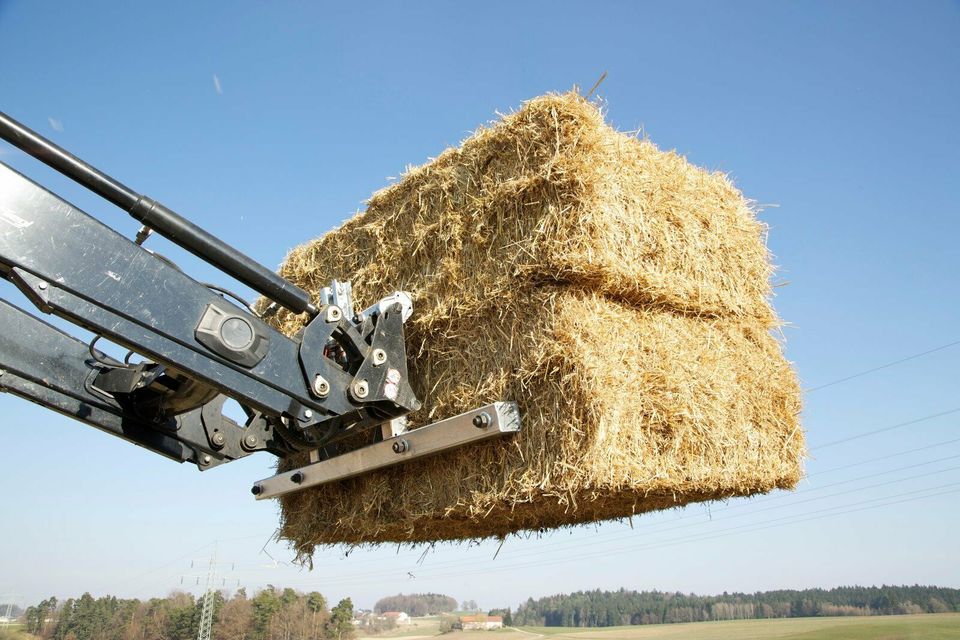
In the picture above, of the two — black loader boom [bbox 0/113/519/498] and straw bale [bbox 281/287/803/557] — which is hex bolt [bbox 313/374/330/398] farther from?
straw bale [bbox 281/287/803/557]

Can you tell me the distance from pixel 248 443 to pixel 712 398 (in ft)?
7.92

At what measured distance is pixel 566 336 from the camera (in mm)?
3258

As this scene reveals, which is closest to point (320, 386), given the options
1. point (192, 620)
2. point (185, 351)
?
point (185, 351)

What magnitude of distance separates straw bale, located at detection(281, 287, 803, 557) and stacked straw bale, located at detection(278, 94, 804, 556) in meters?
0.01

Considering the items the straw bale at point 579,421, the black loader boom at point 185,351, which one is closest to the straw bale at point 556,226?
the straw bale at point 579,421

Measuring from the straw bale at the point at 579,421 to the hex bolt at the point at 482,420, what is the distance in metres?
0.15

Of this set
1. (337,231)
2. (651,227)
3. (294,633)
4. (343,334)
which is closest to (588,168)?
(651,227)

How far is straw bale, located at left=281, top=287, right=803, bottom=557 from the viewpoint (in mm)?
3221

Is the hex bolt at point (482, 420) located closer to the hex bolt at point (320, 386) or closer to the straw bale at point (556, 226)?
the straw bale at point (556, 226)

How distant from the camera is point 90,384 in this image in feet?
11.1

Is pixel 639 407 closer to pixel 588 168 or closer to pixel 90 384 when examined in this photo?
pixel 588 168

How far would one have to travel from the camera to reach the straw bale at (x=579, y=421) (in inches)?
127

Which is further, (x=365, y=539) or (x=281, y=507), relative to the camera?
(x=281, y=507)

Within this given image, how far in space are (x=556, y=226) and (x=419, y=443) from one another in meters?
1.23
